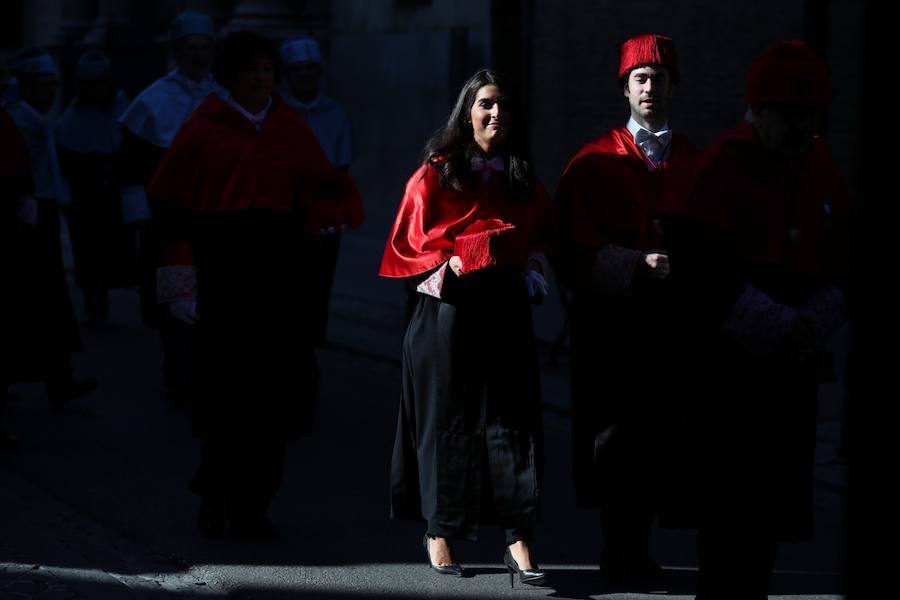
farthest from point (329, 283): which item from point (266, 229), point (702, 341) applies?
point (702, 341)

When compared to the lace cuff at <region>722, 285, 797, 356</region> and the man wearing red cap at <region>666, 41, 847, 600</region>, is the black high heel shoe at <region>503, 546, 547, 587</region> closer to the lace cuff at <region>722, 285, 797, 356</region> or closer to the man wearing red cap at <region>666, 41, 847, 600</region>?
the man wearing red cap at <region>666, 41, 847, 600</region>

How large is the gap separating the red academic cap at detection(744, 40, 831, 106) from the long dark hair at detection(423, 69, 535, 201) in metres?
1.20

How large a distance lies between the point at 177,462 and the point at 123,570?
1.74m

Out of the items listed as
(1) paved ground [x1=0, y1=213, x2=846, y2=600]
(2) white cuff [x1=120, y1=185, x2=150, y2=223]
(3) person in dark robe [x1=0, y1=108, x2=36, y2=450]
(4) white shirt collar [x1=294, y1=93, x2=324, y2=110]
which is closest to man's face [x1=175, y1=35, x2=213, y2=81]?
(4) white shirt collar [x1=294, y1=93, x2=324, y2=110]

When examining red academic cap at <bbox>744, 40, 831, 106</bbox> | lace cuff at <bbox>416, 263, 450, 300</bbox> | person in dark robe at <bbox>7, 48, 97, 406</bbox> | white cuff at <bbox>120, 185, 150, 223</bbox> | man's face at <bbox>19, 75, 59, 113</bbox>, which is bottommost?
person in dark robe at <bbox>7, 48, 97, 406</bbox>

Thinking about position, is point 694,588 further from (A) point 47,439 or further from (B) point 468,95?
(A) point 47,439

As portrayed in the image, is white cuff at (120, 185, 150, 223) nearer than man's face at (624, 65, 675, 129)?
No

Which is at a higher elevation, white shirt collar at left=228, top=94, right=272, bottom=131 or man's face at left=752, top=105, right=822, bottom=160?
man's face at left=752, top=105, right=822, bottom=160

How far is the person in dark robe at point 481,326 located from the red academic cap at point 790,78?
4.01 ft

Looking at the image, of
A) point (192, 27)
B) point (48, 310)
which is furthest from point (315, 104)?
point (48, 310)

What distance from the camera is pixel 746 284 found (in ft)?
14.3

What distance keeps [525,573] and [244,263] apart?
1521 mm

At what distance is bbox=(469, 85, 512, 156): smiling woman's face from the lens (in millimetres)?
5391

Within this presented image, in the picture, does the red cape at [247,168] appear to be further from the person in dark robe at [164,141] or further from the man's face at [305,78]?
the man's face at [305,78]
